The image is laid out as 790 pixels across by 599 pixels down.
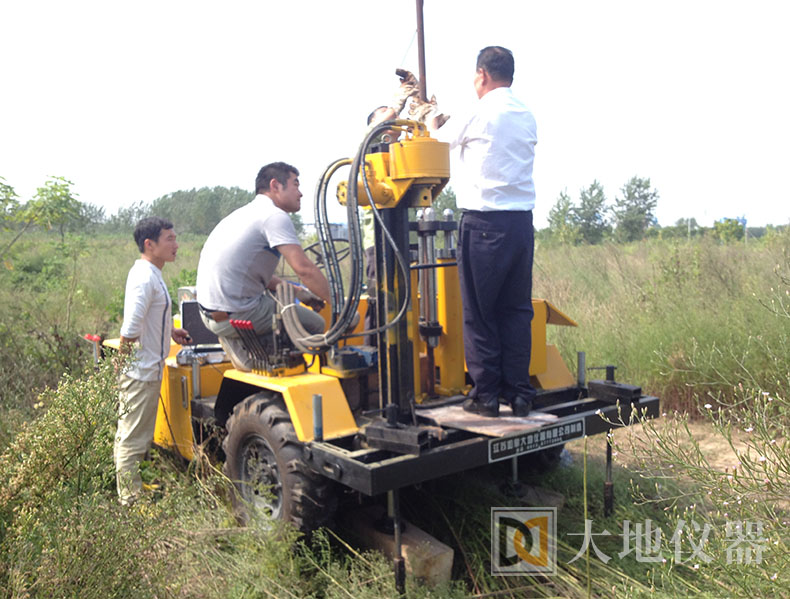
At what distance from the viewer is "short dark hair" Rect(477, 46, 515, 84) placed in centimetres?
389

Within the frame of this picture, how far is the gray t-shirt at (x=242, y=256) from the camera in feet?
13.5

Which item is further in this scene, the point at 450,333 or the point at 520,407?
the point at 450,333

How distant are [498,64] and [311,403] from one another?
7.14 feet

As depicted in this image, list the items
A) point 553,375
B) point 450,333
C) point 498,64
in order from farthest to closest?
1. point 553,375
2. point 450,333
3. point 498,64

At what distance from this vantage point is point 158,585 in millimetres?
2785

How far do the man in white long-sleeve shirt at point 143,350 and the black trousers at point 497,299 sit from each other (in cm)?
211

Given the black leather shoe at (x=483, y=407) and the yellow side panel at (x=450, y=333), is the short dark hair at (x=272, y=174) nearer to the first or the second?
the yellow side panel at (x=450, y=333)

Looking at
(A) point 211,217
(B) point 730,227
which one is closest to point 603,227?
(B) point 730,227

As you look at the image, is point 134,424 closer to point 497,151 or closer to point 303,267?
point 303,267

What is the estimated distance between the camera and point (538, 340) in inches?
170

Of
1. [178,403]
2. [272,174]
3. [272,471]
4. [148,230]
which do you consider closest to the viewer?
[272,471]

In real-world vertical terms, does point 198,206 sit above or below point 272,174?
above

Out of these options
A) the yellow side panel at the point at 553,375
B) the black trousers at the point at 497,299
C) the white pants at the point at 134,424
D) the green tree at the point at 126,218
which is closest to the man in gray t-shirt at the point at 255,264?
the white pants at the point at 134,424

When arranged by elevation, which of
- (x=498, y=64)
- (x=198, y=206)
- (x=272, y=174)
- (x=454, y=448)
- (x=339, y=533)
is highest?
(x=198, y=206)
